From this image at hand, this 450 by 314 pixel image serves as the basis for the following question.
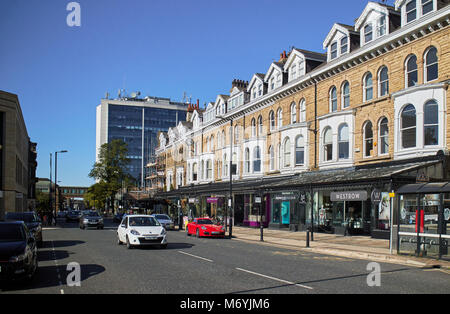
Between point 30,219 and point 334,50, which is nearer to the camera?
point 30,219

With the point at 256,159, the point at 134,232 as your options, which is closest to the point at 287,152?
the point at 256,159

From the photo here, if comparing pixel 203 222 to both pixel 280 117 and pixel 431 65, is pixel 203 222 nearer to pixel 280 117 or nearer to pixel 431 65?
pixel 280 117

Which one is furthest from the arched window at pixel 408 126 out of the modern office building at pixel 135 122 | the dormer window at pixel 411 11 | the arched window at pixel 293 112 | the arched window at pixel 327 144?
the modern office building at pixel 135 122

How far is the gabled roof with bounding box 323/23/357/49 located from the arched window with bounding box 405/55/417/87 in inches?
228

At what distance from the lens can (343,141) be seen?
29.3m

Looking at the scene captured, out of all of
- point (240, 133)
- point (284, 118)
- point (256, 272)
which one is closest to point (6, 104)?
point (240, 133)

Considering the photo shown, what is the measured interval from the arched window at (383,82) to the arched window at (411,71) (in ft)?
5.42

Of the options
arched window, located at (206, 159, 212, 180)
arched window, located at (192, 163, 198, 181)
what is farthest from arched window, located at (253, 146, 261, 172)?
arched window, located at (192, 163, 198, 181)

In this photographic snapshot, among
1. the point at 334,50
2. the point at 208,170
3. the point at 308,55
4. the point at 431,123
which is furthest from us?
the point at 208,170

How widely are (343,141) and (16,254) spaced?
2381 centimetres

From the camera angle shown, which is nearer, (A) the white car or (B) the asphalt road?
(B) the asphalt road

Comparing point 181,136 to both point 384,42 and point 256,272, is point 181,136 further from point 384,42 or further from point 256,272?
point 256,272

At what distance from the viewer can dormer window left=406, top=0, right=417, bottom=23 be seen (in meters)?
24.1

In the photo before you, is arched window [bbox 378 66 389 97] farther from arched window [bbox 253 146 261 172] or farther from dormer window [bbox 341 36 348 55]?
arched window [bbox 253 146 261 172]
